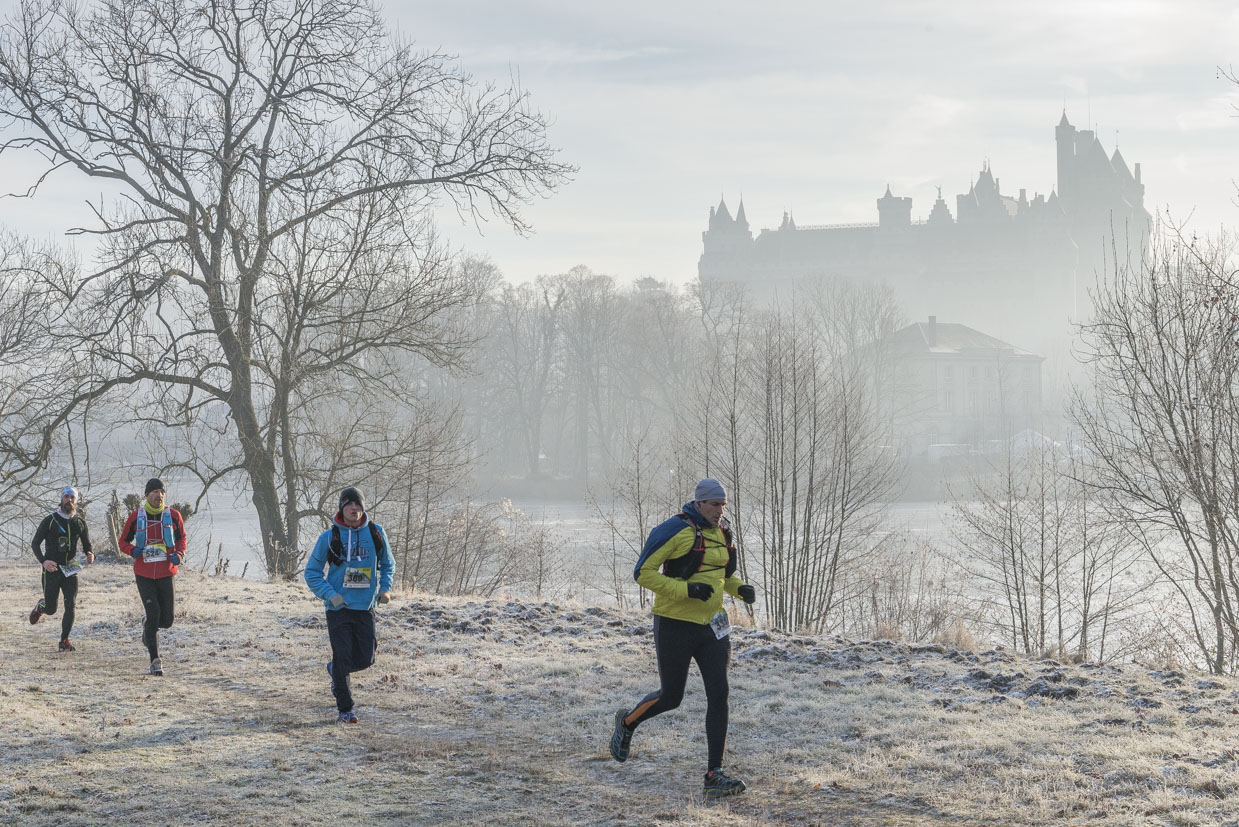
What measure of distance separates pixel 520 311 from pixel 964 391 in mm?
37886

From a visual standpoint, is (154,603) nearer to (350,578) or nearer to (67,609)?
(67,609)

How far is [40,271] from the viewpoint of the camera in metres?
20.4

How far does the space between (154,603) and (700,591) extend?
6272 millimetres

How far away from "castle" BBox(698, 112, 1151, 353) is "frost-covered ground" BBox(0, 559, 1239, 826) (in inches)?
A: 5532

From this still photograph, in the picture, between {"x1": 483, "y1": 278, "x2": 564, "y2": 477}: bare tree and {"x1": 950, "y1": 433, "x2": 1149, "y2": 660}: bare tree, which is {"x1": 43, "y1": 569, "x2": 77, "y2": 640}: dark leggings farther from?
{"x1": 483, "y1": 278, "x2": 564, "y2": 477}: bare tree

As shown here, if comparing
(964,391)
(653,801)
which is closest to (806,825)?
(653,801)

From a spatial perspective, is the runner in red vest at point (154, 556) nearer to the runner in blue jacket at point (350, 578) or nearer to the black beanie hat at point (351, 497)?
the runner in blue jacket at point (350, 578)

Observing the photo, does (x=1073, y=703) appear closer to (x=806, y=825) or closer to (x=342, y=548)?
(x=806, y=825)

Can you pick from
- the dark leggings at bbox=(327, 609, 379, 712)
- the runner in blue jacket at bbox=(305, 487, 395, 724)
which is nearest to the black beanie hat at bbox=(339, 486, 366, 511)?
the runner in blue jacket at bbox=(305, 487, 395, 724)

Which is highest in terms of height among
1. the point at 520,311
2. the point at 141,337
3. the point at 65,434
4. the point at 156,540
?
the point at 520,311

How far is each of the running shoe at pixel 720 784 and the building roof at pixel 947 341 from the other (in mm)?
84411

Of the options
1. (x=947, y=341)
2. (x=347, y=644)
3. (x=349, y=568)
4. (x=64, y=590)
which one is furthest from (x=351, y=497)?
(x=947, y=341)

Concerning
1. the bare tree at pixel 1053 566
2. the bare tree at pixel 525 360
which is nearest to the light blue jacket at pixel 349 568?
the bare tree at pixel 1053 566

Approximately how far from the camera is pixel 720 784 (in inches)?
259
